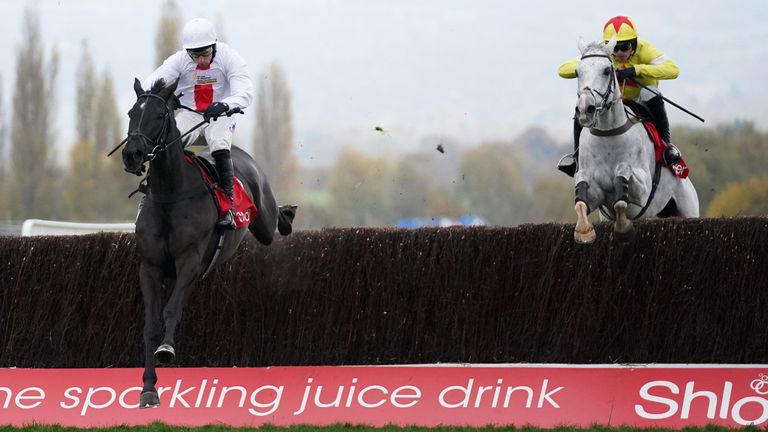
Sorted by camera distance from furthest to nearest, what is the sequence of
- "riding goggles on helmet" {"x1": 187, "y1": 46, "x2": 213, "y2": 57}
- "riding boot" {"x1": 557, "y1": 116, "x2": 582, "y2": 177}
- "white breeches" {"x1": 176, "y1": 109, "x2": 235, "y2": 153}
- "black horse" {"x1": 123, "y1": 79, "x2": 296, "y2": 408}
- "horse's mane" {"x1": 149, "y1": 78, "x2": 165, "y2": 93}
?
"riding boot" {"x1": 557, "y1": 116, "x2": 582, "y2": 177}
"white breeches" {"x1": 176, "y1": 109, "x2": 235, "y2": 153}
"riding goggles on helmet" {"x1": 187, "y1": 46, "x2": 213, "y2": 57}
"horse's mane" {"x1": 149, "y1": 78, "x2": 165, "y2": 93}
"black horse" {"x1": 123, "y1": 79, "x2": 296, "y2": 408}

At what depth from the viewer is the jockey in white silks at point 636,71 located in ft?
29.8

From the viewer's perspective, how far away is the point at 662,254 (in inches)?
326

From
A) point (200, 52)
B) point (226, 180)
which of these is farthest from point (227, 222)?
point (200, 52)

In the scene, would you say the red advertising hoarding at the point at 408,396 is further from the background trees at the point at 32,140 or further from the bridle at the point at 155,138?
the background trees at the point at 32,140

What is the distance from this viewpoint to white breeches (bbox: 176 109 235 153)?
8320 millimetres

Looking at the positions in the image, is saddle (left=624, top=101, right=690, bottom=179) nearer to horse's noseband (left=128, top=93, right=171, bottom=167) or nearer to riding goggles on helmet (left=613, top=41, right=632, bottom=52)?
riding goggles on helmet (left=613, top=41, right=632, bottom=52)

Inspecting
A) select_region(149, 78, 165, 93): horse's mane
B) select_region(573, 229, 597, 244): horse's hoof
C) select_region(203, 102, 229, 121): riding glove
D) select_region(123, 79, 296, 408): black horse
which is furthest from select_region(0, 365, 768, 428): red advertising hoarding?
select_region(149, 78, 165, 93): horse's mane

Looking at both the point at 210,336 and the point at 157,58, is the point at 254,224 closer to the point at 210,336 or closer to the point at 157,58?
the point at 210,336

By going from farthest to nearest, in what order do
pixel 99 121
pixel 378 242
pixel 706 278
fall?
pixel 99 121 < pixel 378 242 < pixel 706 278

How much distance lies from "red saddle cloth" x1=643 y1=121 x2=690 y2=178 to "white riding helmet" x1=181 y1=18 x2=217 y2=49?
11.9 ft

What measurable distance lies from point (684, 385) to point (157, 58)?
101ft

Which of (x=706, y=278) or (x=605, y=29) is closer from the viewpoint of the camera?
(x=706, y=278)

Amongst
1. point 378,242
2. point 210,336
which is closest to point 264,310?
point 210,336

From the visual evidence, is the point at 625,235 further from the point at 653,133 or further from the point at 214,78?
the point at 214,78
